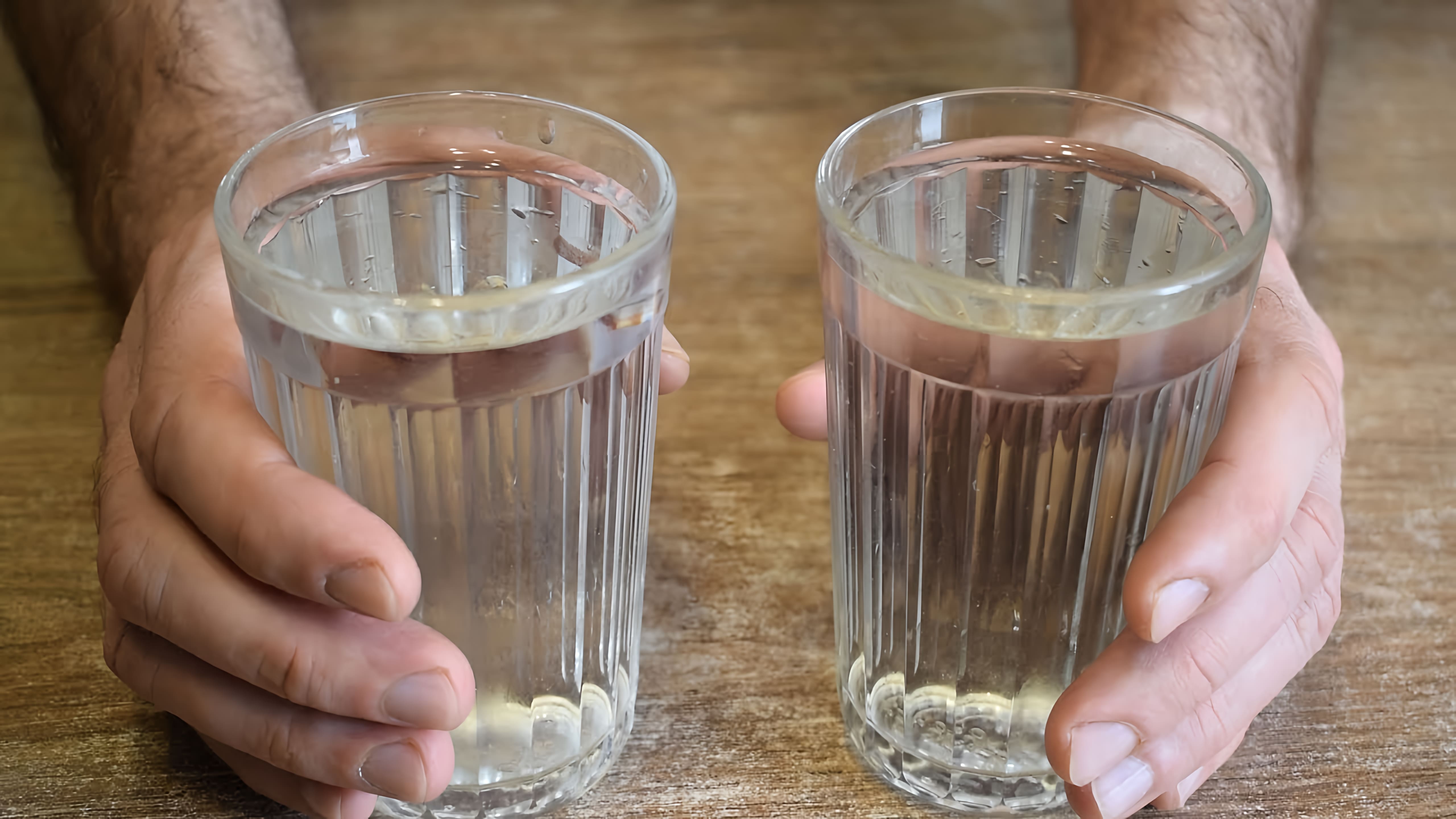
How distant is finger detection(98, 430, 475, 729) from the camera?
0.43 m

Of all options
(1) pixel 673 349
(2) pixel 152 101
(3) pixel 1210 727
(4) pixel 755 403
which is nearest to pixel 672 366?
(1) pixel 673 349

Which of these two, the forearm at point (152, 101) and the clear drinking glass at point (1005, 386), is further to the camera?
the forearm at point (152, 101)

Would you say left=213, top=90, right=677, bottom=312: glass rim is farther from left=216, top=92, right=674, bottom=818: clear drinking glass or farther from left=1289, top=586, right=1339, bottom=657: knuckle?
left=1289, top=586, right=1339, bottom=657: knuckle

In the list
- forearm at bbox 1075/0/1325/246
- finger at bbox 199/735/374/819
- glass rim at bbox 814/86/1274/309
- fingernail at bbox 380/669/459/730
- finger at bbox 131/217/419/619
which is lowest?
finger at bbox 199/735/374/819

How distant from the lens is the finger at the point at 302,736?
0.44 metres

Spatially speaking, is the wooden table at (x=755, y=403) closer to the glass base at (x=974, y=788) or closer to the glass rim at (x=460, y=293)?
the glass base at (x=974, y=788)

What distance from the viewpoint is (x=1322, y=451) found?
1.56 ft

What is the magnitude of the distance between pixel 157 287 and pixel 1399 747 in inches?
21.5

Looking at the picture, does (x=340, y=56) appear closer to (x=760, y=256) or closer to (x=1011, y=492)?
Answer: (x=760, y=256)

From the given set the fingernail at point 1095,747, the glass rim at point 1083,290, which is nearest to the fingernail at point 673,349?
the glass rim at point 1083,290

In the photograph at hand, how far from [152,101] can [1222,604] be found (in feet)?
2.12

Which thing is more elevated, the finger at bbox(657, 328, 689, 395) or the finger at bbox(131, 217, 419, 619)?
the finger at bbox(131, 217, 419, 619)

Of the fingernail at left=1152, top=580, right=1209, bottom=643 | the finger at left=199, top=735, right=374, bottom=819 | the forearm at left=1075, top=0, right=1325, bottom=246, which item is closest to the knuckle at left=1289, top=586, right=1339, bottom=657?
the fingernail at left=1152, top=580, right=1209, bottom=643

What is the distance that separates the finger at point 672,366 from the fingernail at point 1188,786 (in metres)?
0.25
